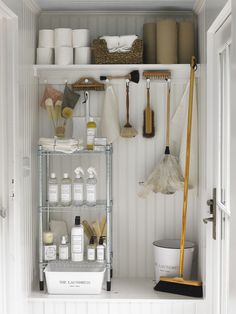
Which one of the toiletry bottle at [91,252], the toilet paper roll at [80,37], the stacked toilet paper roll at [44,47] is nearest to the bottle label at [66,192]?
the toiletry bottle at [91,252]

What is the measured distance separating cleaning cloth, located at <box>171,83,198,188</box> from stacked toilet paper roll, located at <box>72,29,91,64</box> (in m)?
0.70

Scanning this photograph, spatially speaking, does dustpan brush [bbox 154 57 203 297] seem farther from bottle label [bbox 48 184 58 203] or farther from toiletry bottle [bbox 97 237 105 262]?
bottle label [bbox 48 184 58 203]

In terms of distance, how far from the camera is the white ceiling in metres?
3.73

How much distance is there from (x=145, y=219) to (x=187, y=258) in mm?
432

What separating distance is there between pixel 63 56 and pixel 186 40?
831 mm

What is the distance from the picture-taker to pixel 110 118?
391 cm

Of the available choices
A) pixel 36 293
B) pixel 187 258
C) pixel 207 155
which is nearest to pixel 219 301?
pixel 187 258

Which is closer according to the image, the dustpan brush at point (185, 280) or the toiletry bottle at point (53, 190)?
the dustpan brush at point (185, 280)

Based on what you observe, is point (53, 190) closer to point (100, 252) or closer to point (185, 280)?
point (100, 252)

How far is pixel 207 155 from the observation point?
3424mm

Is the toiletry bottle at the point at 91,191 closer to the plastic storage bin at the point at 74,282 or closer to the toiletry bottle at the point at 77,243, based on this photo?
the toiletry bottle at the point at 77,243

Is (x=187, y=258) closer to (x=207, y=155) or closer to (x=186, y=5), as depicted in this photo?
(x=207, y=155)

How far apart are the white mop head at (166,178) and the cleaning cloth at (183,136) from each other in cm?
5

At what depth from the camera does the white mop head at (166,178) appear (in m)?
3.80
